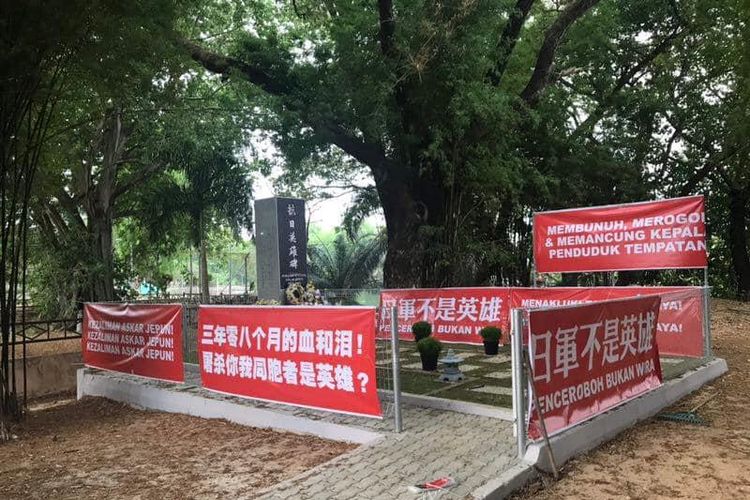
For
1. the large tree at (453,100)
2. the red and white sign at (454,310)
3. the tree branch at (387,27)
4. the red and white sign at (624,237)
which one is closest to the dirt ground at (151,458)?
the red and white sign at (454,310)

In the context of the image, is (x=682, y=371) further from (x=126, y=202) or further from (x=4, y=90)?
(x=126, y=202)

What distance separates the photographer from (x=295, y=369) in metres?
5.42

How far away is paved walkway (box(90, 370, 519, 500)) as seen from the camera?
377 centimetres

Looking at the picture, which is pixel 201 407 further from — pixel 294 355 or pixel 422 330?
pixel 422 330

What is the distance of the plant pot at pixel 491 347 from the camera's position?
335 inches

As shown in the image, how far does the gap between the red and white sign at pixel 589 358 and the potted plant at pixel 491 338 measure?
9.01 ft

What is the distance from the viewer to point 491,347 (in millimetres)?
8531

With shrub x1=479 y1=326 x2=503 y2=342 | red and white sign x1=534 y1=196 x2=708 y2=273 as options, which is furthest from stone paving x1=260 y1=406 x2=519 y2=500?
red and white sign x1=534 y1=196 x2=708 y2=273

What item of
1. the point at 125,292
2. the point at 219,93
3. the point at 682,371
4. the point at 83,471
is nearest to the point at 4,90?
the point at 83,471

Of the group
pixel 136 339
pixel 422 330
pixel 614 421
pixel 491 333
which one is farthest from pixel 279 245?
pixel 614 421

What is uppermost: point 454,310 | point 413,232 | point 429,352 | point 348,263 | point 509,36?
point 509,36

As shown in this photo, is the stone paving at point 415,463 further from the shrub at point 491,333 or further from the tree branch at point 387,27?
the tree branch at point 387,27

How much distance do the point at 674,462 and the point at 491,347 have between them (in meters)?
4.24

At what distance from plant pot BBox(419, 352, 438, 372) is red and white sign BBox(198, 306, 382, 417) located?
2465 millimetres
